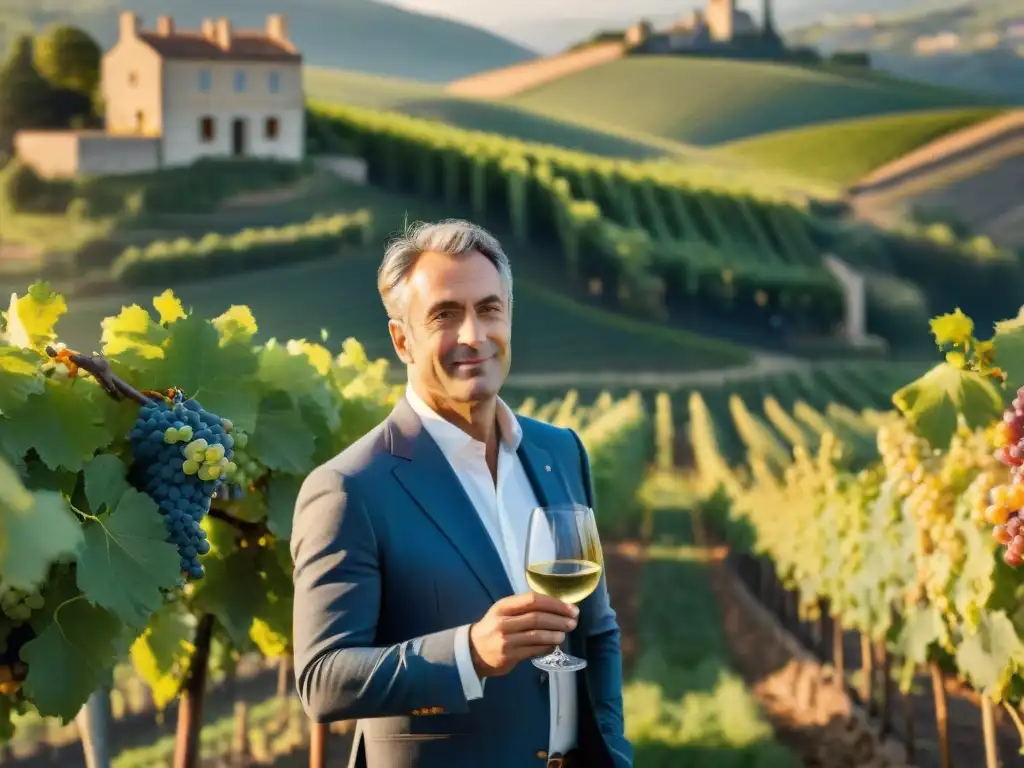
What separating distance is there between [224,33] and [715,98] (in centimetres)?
618

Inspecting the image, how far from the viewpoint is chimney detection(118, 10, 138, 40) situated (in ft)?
53.2

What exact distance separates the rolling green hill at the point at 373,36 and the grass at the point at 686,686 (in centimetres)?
756

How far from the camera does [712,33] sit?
18844mm

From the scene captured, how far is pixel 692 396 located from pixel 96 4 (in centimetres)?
793

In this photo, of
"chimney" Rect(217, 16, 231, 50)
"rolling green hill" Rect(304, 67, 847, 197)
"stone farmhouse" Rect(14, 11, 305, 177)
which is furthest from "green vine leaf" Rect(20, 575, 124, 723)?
"rolling green hill" Rect(304, 67, 847, 197)

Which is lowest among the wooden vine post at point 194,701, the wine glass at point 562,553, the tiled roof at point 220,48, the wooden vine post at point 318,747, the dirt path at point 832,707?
the dirt path at point 832,707

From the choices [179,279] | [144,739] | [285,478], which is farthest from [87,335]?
[285,478]

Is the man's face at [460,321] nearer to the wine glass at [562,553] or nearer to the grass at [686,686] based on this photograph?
the wine glass at [562,553]

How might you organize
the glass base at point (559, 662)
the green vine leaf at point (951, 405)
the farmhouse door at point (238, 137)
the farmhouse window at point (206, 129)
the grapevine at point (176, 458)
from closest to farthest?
the glass base at point (559, 662), the grapevine at point (176, 458), the green vine leaf at point (951, 405), the farmhouse window at point (206, 129), the farmhouse door at point (238, 137)

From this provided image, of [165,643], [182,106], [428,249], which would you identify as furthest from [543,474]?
[182,106]

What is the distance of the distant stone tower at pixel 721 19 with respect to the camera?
18766 mm

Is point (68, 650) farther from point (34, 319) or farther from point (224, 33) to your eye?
point (224, 33)

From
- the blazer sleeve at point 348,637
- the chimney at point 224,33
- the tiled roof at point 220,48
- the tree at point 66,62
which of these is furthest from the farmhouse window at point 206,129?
the blazer sleeve at point 348,637

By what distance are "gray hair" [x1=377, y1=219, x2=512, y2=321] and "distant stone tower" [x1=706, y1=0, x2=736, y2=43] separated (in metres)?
17.8
